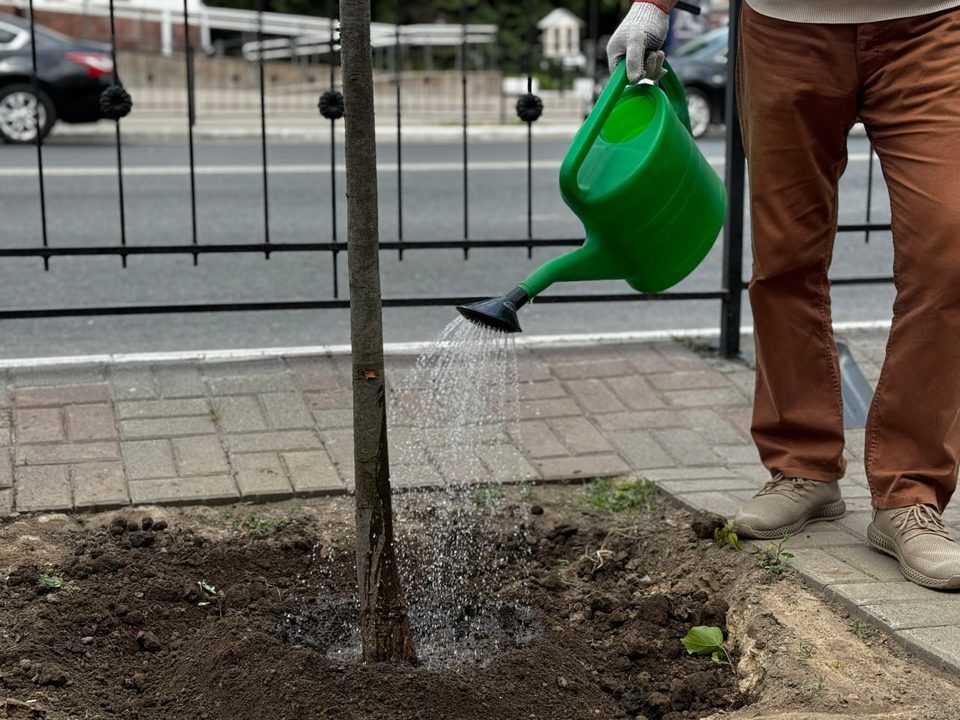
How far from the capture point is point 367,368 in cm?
258

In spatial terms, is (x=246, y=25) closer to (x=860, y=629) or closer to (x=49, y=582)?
(x=49, y=582)

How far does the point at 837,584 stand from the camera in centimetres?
288

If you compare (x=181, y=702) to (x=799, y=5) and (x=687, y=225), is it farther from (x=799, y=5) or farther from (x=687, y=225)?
(x=799, y=5)

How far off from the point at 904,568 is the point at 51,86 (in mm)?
12021

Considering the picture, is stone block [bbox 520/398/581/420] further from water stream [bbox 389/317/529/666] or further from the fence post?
the fence post

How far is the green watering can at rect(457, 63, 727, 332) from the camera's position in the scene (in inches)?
106

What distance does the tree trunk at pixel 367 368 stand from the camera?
2451mm

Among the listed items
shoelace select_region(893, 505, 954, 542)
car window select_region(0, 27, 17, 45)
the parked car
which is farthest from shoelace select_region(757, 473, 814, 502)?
the parked car

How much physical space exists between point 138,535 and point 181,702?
78cm

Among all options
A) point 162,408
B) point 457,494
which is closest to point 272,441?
point 162,408

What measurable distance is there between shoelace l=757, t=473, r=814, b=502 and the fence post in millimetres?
1709

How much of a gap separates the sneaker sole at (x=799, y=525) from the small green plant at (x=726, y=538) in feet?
0.09

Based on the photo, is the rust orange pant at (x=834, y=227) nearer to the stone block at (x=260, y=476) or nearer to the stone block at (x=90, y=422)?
the stone block at (x=260, y=476)

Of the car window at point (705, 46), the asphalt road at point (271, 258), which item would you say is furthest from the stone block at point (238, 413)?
the car window at point (705, 46)
